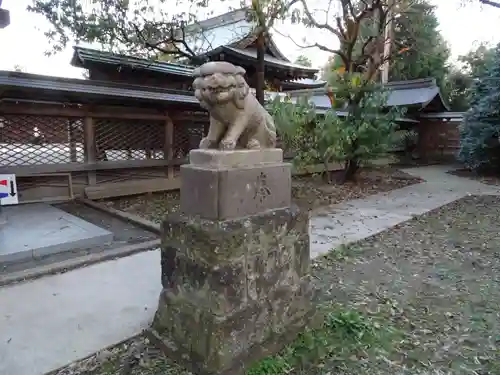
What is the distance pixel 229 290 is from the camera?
1969mm

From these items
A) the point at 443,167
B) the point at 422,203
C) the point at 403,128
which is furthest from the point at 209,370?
the point at 403,128

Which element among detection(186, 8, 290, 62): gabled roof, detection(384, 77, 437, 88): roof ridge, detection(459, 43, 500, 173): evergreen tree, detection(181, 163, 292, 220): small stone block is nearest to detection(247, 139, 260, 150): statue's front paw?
detection(181, 163, 292, 220): small stone block

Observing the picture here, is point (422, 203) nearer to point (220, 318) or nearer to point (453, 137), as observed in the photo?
point (220, 318)

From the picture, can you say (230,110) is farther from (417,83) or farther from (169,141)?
(417,83)

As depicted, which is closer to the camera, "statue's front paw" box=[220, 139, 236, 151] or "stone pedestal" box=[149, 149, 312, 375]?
"stone pedestal" box=[149, 149, 312, 375]

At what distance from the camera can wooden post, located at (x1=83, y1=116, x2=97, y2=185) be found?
20.6 feet

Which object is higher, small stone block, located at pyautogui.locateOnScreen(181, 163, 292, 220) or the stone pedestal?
small stone block, located at pyautogui.locateOnScreen(181, 163, 292, 220)

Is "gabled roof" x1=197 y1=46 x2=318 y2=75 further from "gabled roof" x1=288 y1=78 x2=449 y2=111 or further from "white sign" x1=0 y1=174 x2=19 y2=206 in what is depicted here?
"white sign" x1=0 y1=174 x2=19 y2=206

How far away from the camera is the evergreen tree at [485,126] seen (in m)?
11.1

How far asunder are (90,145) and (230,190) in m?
5.22

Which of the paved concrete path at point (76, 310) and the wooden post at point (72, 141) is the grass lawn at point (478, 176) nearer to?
the paved concrete path at point (76, 310)

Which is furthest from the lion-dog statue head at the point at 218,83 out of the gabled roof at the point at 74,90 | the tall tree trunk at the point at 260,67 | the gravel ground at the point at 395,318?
the tall tree trunk at the point at 260,67

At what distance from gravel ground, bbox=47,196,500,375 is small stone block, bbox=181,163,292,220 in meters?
0.93

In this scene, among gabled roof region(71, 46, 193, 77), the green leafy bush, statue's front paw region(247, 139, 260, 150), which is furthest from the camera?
gabled roof region(71, 46, 193, 77)
